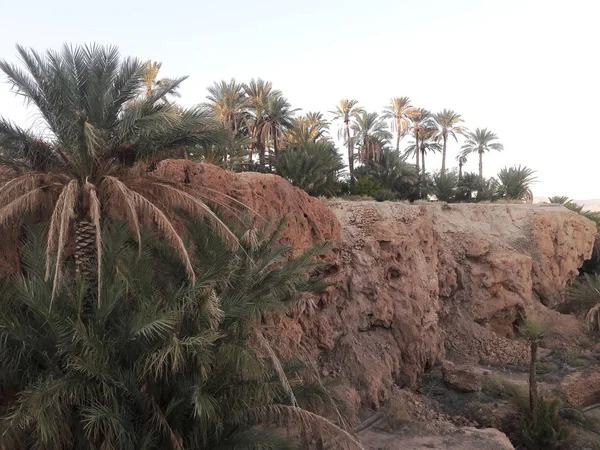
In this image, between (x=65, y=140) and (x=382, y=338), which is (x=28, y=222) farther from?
(x=382, y=338)

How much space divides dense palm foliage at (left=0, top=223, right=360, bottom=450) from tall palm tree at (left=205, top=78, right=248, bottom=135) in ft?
71.6

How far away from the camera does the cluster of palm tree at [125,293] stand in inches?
278

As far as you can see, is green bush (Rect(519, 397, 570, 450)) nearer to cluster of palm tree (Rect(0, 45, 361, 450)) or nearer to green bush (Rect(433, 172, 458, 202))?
cluster of palm tree (Rect(0, 45, 361, 450))

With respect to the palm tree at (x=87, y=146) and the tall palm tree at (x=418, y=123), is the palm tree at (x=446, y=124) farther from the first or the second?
the palm tree at (x=87, y=146)

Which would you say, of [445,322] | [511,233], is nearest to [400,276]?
[445,322]

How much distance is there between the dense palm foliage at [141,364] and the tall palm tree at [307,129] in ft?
82.5

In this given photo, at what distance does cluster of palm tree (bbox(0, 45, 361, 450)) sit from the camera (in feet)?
23.1

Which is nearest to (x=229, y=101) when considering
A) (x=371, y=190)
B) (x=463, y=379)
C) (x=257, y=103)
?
(x=257, y=103)

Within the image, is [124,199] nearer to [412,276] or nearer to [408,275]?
[408,275]

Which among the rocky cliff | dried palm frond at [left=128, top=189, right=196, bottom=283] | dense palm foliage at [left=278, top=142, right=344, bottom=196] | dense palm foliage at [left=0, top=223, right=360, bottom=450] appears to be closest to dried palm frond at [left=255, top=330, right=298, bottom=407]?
dense palm foliage at [left=0, top=223, right=360, bottom=450]

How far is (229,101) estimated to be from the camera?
29.8 metres

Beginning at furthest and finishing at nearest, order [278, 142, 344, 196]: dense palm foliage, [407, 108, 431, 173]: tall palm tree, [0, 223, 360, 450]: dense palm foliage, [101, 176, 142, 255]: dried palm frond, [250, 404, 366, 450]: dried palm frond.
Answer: [407, 108, 431, 173]: tall palm tree → [278, 142, 344, 196]: dense palm foliage → [101, 176, 142, 255]: dried palm frond → [250, 404, 366, 450]: dried palm frond → [0, 223, 360, 450]: dense palm foliage

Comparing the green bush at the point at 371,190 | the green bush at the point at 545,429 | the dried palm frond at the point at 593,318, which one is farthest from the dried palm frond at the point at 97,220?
the green bush at the point at 371,190

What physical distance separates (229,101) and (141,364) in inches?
956
